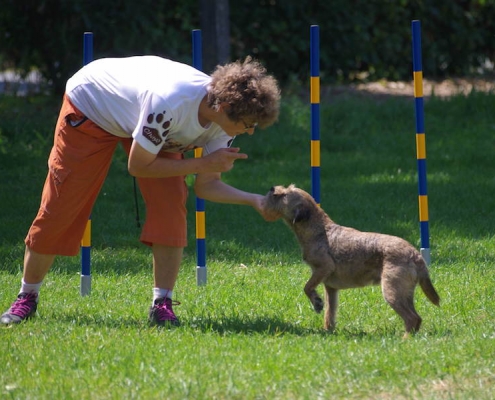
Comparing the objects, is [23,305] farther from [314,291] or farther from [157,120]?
[314,291]

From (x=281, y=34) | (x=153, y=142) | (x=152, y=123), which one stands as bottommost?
(x=153, y=142)

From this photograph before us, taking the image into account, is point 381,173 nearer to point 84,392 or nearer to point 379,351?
point 379,351

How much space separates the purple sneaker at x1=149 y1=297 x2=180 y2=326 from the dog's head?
865 millimetres

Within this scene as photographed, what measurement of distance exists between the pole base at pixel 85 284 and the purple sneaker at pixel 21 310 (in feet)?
2.75

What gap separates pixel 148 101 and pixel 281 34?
34.1 ft

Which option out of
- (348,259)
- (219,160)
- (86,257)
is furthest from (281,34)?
(219,160)

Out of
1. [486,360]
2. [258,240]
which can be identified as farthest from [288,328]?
[258,240]

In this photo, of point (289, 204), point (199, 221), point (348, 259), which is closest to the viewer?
point (348, 259)

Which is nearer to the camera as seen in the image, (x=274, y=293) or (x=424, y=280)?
(x=424, y=280)

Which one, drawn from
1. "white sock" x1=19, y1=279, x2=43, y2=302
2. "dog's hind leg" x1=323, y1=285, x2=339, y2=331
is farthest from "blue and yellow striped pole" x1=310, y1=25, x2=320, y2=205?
"white sock" x1=19, y1=279, x2=43, y2=302

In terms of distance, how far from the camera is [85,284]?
6691 millimetres

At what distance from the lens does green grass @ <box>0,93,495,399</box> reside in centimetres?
456

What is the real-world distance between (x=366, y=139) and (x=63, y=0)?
4.77 meters

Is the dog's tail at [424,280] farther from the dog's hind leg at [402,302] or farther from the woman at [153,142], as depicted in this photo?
the woman at [153,142]
